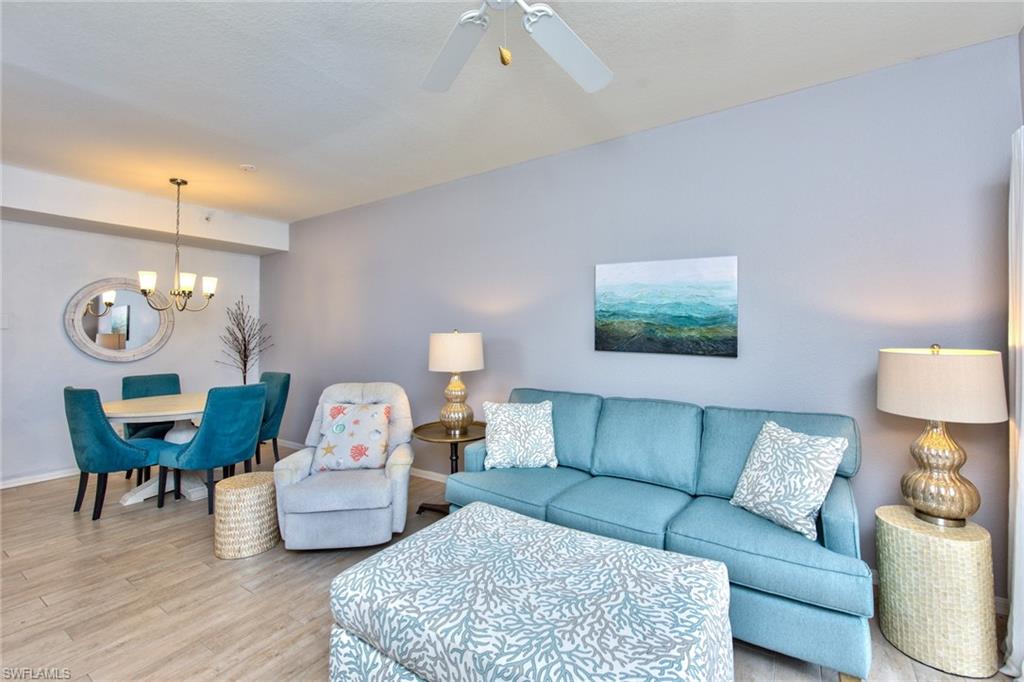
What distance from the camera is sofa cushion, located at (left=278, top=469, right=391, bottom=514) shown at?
2.58m

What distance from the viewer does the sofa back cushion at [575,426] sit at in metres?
2.75

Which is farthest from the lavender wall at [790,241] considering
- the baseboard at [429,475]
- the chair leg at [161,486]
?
the chair leg at [161,486]

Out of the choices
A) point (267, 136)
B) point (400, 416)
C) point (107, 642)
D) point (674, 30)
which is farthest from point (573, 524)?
point (267, 136)

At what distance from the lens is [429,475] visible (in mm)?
4023

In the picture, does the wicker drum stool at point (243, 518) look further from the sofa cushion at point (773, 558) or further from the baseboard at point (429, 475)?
the sofa cushion at point (773, 558)

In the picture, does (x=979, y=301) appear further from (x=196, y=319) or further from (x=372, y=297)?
(x=196, y=319)

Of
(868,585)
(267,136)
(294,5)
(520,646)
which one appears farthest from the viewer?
(267,136)

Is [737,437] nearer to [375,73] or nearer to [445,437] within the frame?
[445,437]

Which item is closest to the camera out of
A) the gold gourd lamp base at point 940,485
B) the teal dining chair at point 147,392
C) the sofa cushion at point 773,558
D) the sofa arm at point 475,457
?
the sofa cushion at point 773,558

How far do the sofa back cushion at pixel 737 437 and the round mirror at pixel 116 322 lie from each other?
532 cm

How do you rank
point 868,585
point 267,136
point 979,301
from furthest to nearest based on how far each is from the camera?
1. point 267,136
2. point 979,301
3. point 868,585

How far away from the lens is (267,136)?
9.69 feet

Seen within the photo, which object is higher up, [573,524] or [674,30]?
[674,30]

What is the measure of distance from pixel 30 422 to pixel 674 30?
5.81m
